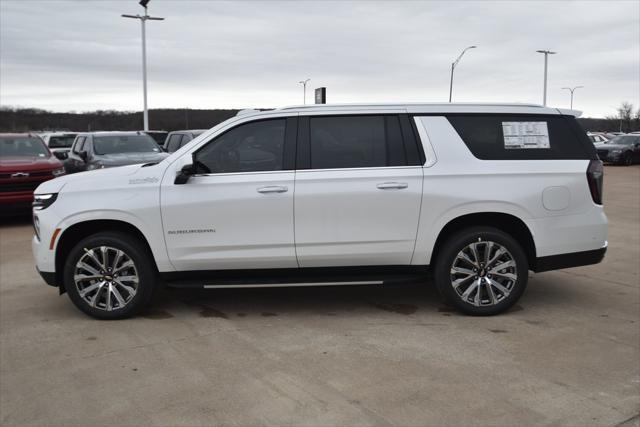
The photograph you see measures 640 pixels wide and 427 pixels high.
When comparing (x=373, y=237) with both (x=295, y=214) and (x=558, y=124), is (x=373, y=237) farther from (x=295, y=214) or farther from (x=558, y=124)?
(x=558, y=124)

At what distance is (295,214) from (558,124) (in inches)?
101

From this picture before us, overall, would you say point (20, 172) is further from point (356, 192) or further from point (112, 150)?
point (356, 192)

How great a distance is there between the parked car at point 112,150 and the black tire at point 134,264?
27.6 ft

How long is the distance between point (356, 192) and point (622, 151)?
1065 inches

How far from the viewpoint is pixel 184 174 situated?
18.0 ft

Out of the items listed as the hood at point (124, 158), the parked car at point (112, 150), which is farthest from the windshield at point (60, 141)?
the hood at point (124, 158)

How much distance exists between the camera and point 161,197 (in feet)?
18.0

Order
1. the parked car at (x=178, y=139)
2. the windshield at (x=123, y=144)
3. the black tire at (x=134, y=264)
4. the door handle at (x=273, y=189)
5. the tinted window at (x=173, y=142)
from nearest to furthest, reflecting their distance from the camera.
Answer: the door handle at (x=273, y=189) < the black tire at (x=134, y=264) < the windshield at (x=123, y=144) < the parked car at (x=178, y=139) < the tinted window at (x=173, y=142)

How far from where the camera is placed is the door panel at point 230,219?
17.9 feet

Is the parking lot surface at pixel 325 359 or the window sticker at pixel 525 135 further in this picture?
the window sticker at pixel 525 135

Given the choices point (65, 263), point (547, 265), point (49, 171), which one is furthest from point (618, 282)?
point (49, 171)

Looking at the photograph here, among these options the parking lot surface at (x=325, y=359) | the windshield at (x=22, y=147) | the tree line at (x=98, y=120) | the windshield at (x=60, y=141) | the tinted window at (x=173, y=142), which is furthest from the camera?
the tree line at (x=98, y=120)

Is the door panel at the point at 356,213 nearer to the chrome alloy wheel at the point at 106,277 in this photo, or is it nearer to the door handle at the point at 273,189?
the door handle at the point at 273,189

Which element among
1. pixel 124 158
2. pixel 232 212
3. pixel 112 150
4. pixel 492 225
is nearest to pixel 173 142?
pixel 112 150
